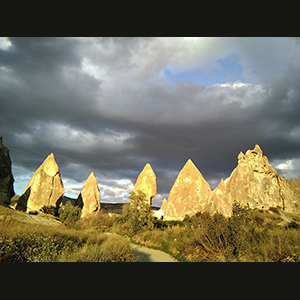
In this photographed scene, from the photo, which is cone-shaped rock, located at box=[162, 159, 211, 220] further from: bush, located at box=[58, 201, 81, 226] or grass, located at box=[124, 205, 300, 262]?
grass, located at box=[124, 205, 300, 262]

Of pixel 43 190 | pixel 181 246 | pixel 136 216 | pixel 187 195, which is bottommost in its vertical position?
pixel 181 246

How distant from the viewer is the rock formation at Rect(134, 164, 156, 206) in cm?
4038

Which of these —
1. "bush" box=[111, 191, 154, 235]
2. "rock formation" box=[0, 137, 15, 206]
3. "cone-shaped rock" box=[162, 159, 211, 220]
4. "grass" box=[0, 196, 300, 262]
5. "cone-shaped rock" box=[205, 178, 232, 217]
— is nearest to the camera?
"grass" box=[0, 196, 300, 262]

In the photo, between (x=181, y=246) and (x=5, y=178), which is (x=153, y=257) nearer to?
(x=181, y=246)

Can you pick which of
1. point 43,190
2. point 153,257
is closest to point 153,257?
point 153,257

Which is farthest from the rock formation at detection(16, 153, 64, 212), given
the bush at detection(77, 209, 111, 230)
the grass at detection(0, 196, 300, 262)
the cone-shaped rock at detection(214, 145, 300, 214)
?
the cone-shaped rock at detection(214, 145, 300, 214)

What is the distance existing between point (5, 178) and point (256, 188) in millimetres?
29110

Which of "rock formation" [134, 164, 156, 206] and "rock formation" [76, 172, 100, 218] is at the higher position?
"rock formation" [134, 164, 156, 206]

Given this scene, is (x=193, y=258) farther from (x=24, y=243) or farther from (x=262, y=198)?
(x=262, y=198)

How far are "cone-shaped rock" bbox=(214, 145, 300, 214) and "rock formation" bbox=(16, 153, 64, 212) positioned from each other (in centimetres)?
2477

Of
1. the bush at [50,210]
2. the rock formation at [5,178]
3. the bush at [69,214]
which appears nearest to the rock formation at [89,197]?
the bush at [69,214]

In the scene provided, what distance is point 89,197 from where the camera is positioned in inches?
1496

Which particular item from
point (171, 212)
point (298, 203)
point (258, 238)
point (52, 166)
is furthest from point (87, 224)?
point (298, 203)

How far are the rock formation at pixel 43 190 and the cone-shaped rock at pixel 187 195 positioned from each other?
20.6 m
